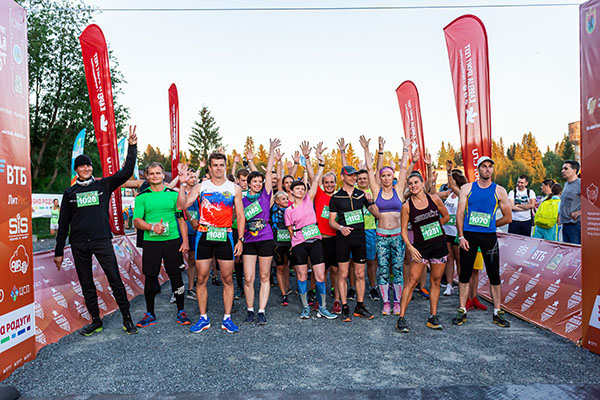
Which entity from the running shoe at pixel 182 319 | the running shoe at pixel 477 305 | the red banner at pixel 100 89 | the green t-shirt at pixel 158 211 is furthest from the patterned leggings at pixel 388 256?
the red banner at pixel 100 89

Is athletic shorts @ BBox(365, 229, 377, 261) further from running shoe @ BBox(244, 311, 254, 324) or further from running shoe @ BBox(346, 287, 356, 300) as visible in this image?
running shoe @ BBox(244, 311, 254, 324)

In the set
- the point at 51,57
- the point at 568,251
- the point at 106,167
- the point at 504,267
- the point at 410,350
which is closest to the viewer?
the point at 410,350

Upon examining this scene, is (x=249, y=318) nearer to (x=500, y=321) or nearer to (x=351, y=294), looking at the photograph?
(x=351, y=294)

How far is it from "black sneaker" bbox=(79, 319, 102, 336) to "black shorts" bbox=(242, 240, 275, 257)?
6.98 ft

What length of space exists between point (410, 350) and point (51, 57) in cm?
3134

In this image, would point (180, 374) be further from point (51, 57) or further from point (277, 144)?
point (51, 57)

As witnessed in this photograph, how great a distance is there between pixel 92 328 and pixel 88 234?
1242 millimetres

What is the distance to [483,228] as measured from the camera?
5078 millimetres

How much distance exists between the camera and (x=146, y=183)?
219 inches

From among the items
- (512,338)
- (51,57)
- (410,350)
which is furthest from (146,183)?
(51,57)

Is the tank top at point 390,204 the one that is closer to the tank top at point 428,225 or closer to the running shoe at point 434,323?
the tank top at point 428,225

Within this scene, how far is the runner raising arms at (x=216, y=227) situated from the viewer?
4941 mm

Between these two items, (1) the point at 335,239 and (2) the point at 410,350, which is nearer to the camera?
(2) the point at 410,350

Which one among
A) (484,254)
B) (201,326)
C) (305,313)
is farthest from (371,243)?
(201,326)
